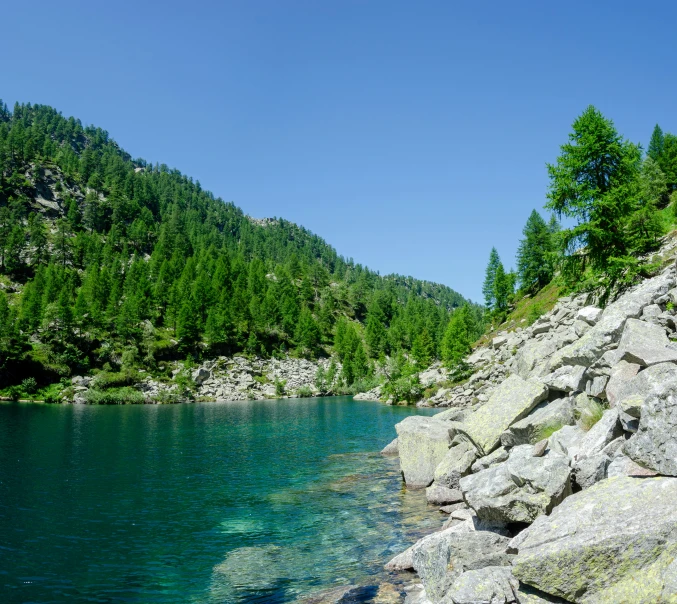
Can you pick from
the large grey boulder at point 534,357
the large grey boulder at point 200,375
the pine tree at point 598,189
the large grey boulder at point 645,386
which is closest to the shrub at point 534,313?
the pine tree at point 598,189

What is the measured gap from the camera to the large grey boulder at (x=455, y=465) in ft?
75.3

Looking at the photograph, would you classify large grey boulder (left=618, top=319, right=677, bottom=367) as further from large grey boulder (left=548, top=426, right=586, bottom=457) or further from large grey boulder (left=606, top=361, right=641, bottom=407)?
large grey boulder (left=548, top=426, right=586, bottom=457)

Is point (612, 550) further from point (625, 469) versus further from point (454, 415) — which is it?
point (454, 415)

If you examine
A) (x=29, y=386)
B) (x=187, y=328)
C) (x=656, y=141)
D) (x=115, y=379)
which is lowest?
(x=29, y=386)

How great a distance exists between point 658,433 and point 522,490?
4169 mm

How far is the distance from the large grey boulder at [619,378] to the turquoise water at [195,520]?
32.1 ft

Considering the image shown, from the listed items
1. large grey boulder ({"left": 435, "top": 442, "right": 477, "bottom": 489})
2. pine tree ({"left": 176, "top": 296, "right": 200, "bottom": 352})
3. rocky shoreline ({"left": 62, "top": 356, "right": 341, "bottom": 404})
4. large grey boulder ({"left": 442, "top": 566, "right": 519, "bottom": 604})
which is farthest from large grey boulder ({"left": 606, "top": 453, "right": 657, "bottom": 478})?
pine tree ({"left": 176, "top": 296, "right": 200, "bottom": 352})

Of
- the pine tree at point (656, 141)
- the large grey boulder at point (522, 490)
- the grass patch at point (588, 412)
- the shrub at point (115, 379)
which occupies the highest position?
the pine tree at point (656, 141)

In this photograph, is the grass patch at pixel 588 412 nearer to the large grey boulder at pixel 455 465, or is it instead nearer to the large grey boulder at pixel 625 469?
the large grey boulder at pixel 625 469

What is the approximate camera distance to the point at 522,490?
1355 centimetres

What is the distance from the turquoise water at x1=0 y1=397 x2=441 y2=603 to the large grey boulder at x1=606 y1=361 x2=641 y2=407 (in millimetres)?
9791

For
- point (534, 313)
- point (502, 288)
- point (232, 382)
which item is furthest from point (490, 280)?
point (232, 382)

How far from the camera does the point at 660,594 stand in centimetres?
850

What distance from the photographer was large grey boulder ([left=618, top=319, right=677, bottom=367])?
1556 cm
